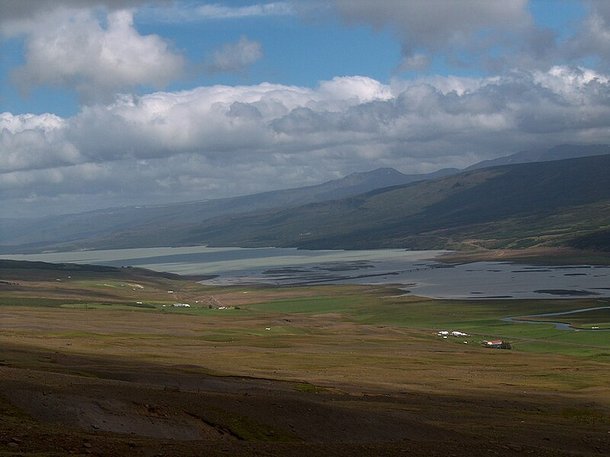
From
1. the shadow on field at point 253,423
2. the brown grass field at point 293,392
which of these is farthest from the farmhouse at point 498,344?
the shadow on field at point 253,423

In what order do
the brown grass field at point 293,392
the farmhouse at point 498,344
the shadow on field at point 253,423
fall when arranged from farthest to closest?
the farmhouse at point 498,344 → the brown grass field at point 293,392 → the shadow on field at point 253,423

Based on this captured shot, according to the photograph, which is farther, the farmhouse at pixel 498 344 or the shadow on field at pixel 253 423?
the farmhouse at pixel 498 344

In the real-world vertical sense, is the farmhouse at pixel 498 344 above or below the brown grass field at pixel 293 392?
below

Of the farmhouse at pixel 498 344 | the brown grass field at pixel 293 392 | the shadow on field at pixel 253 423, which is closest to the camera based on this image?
the shadow on field at pixel 253 423

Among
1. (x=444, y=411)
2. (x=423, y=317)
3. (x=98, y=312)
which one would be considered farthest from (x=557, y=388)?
(x=98, y=312)

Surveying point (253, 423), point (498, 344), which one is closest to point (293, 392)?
point (253, 423)

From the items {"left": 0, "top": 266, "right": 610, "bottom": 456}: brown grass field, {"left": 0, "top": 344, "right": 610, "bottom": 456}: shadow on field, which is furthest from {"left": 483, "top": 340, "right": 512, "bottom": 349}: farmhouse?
{"left": 0, "top": 344, "right": 610, "bottom": 456}: shadow on field

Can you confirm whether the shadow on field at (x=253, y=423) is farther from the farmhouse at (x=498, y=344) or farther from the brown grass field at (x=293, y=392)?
the farmhouse at (x=498, y=344)

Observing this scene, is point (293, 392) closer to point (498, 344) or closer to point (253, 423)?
point (253, 423)

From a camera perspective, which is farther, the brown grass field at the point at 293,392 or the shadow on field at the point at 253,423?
the brown grass field at the point at 293,392
